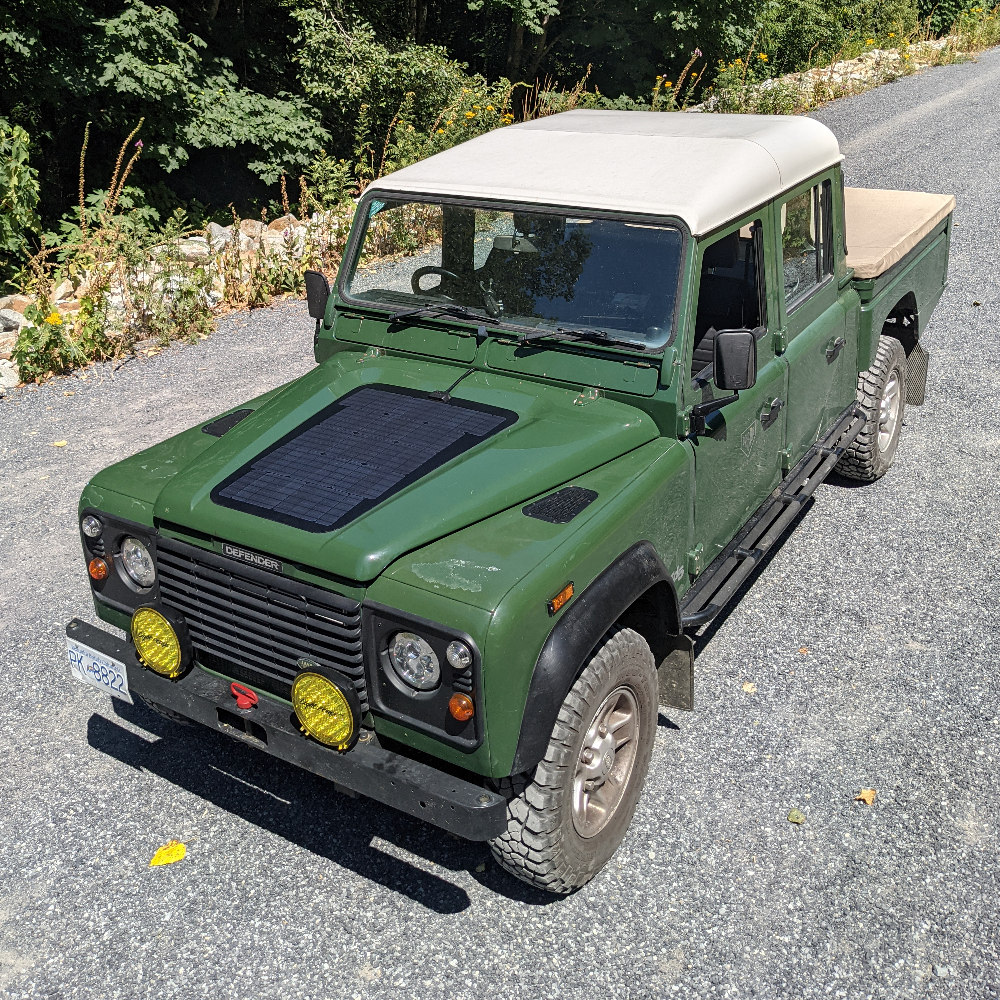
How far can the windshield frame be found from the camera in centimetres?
371

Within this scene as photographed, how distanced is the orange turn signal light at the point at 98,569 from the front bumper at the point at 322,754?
19cm

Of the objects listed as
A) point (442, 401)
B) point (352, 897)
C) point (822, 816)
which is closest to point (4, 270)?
point (442, 401)

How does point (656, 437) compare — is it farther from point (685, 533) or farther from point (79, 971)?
point (79, 971)

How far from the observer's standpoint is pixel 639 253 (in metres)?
3.81

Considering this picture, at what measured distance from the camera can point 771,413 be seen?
4.41m

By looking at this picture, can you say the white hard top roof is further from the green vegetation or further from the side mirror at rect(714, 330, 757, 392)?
the green vegetation

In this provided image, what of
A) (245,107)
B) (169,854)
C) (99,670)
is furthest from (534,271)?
(245,107)

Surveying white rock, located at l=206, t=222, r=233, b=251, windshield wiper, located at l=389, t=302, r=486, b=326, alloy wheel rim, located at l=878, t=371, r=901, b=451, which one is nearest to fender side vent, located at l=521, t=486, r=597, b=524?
windshield wiper, located at l=389, t=302, r=486, b=326

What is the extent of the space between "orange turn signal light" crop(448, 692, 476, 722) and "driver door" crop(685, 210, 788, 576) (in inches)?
55.4

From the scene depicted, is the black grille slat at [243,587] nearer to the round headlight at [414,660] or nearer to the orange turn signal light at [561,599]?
the round headlight at [414,660]

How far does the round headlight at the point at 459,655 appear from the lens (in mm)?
2857

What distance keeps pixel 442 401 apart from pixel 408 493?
2.08 ft

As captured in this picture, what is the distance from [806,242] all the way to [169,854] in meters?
3.80

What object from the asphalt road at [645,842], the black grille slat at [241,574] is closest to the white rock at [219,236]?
the asphalt road at [645,842]
